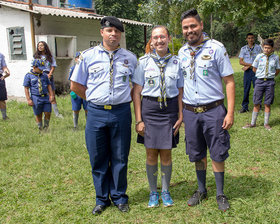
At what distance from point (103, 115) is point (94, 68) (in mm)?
536

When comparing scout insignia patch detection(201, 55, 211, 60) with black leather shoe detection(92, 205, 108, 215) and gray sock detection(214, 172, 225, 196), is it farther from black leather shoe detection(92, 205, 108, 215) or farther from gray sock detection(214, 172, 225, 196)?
black leather shoe detection(92, 205, 108, 215)

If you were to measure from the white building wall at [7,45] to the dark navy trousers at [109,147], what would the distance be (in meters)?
10.1

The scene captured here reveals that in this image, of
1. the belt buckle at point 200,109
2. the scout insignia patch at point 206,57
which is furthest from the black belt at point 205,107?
the scout insignia patch at point 206,57

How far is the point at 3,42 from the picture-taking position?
43.2 ft

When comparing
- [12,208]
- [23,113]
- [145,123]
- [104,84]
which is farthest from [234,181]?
[23,113]

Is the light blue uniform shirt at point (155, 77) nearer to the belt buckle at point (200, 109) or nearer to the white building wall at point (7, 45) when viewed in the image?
the belt buckle at point (200, 109)

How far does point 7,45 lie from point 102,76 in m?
11.3

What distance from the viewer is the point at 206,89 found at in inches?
135

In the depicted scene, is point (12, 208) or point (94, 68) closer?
point (94, 68)

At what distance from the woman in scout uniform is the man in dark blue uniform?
0.15m

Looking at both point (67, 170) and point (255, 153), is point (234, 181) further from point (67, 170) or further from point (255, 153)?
point (67, 170)

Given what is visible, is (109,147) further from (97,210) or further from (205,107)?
(205,107)

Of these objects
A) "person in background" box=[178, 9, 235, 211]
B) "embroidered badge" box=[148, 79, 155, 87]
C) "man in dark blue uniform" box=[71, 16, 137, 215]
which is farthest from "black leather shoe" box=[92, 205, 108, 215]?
"embroidered badge" box=[148, 79, 155, 87]

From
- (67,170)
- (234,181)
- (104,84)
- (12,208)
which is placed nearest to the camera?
(104,84)
